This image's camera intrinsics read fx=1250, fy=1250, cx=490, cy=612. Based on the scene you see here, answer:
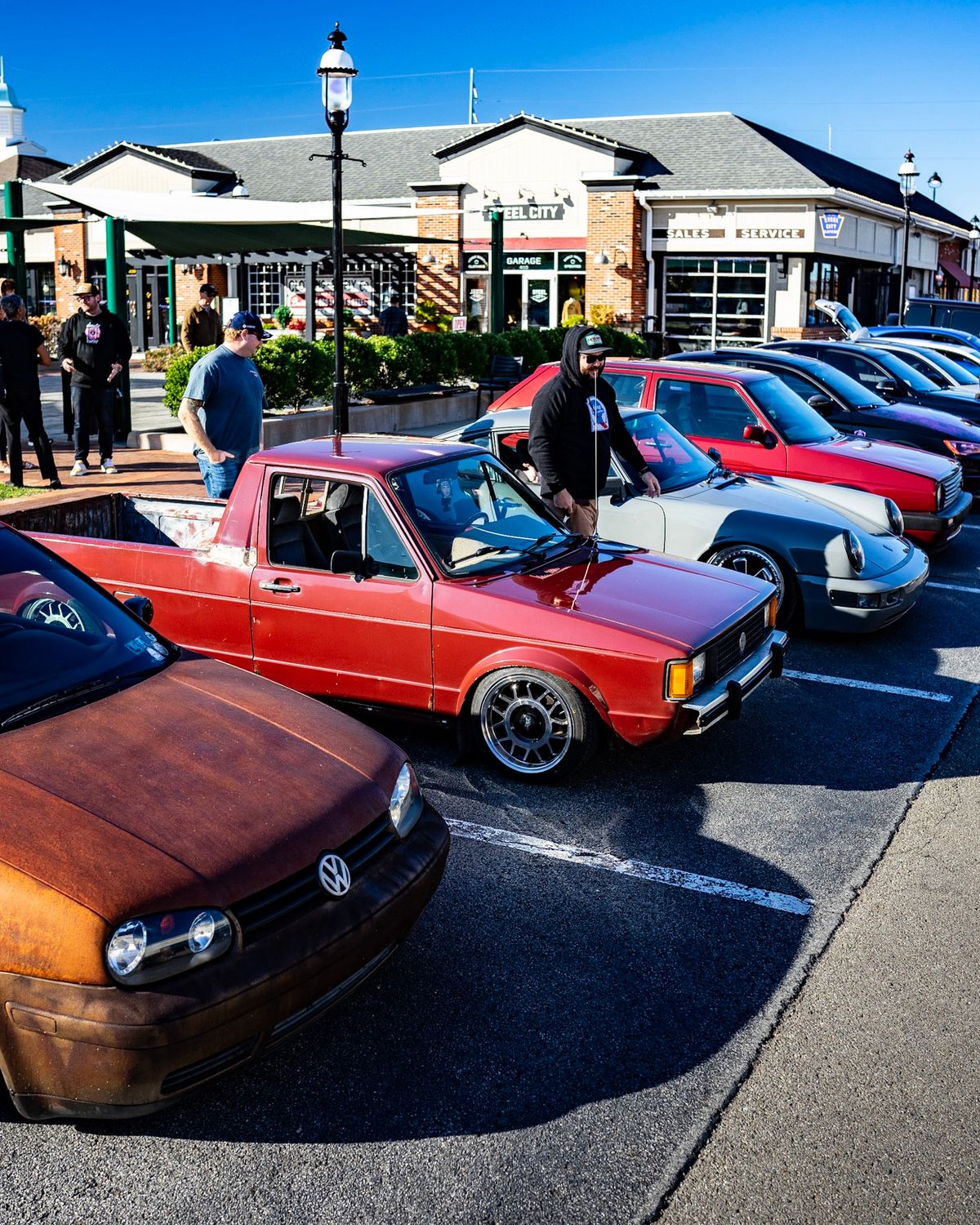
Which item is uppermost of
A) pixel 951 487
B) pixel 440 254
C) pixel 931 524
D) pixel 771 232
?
pixel 771 232

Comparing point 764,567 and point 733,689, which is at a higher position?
point 764,567

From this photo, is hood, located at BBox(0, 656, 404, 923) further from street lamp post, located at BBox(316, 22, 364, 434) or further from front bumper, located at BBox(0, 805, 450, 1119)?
street lamp post, located at BBox(316, 22, 364, 434)

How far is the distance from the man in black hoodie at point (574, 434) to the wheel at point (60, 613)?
11.9 ft

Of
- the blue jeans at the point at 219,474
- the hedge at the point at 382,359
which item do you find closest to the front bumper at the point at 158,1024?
the blue jeans at the point at 219,474

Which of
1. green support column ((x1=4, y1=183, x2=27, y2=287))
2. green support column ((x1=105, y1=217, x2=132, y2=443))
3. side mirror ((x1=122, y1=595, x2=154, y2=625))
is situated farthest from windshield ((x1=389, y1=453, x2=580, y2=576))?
green support column ((x1=4, y1=183, x2=27, y2=287))

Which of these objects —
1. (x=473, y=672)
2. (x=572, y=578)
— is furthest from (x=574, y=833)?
(x=572, y=578)

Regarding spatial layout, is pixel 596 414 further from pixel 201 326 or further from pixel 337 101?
pixel 201 326

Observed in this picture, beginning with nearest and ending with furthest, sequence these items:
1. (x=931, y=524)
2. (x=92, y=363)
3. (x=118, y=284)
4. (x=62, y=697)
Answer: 1. (x=62, y=697)
2. (x=931, y=524)
3. (x=92, y=363)
4. (x=118, y=284)

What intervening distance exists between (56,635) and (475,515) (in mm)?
2552

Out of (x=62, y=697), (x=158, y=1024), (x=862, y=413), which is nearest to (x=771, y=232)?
(x=862, y=413)

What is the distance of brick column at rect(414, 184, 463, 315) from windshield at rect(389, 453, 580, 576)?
99.7ft

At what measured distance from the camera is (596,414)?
7727 mm

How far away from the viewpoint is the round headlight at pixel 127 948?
313 centimetres

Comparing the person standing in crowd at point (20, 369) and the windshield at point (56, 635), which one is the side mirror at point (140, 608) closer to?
the windshield at point (56, 635)
